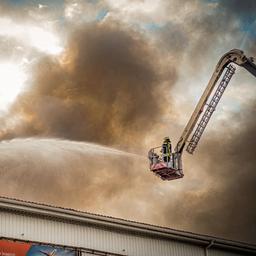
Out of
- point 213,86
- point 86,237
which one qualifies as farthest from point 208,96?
point 86,237

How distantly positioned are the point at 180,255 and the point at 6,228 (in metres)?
16.7

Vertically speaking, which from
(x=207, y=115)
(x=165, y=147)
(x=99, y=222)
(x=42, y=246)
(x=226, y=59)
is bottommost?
(x=42, y=246)

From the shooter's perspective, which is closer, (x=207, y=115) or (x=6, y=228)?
(x=6, y=228)

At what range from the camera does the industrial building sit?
39031mm

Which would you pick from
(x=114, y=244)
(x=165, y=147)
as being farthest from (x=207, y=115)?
(x=114, y=244)

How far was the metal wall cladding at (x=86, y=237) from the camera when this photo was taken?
39.4 meters

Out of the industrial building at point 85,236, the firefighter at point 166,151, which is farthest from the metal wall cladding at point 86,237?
the firefighter at point 166,151

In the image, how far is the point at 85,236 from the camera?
43.4 m

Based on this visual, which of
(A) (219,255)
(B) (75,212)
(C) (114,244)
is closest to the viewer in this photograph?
(B) (75,212)

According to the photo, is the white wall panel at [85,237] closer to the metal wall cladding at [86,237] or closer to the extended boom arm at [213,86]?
the metal wall cladding at [86,237]

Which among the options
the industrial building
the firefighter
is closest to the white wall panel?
the industrial building

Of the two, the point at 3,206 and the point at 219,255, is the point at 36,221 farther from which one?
the point at 219,255

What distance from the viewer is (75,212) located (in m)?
42.1

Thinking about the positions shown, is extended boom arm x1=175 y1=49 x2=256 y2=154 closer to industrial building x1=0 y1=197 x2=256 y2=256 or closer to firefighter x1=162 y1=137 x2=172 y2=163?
firefighter x1=162 y1=137 x2=172 y2=163
